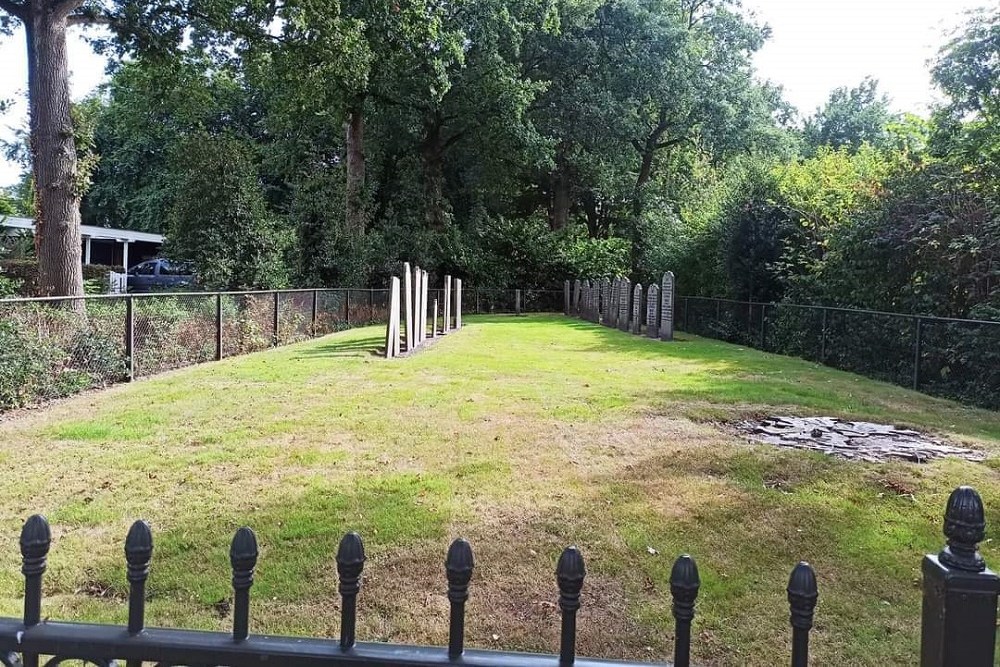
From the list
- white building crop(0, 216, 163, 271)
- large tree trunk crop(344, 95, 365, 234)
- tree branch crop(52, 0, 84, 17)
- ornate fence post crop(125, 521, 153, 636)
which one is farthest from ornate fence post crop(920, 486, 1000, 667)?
white building crop(0, 216, 163, 271)

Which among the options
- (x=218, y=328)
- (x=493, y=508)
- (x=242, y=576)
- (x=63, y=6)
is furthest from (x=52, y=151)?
(x=242, y=576)

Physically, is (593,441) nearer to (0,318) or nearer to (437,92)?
(0,318)

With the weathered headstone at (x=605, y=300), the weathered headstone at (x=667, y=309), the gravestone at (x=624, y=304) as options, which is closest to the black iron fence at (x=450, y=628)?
the weathered headstone at (x=667, y=309)

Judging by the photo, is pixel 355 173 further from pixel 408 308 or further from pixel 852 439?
pixel 852 439

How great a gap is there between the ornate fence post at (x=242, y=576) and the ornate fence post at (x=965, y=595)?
1670 millimetres

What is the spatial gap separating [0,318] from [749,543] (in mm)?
8034

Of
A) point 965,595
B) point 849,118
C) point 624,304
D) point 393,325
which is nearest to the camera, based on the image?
point 965,595

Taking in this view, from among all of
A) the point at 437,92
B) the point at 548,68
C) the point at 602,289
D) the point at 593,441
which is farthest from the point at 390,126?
the point at 593,441

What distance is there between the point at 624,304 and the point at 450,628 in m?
20.9

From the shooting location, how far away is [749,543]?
434 cm

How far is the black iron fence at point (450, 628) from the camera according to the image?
172 cm

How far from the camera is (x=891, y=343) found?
1204 centimetres

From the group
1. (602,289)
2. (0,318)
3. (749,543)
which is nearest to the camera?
(749,543)

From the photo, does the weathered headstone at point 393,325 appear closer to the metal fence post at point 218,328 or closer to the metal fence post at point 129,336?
the metal fence post at point 218,328
